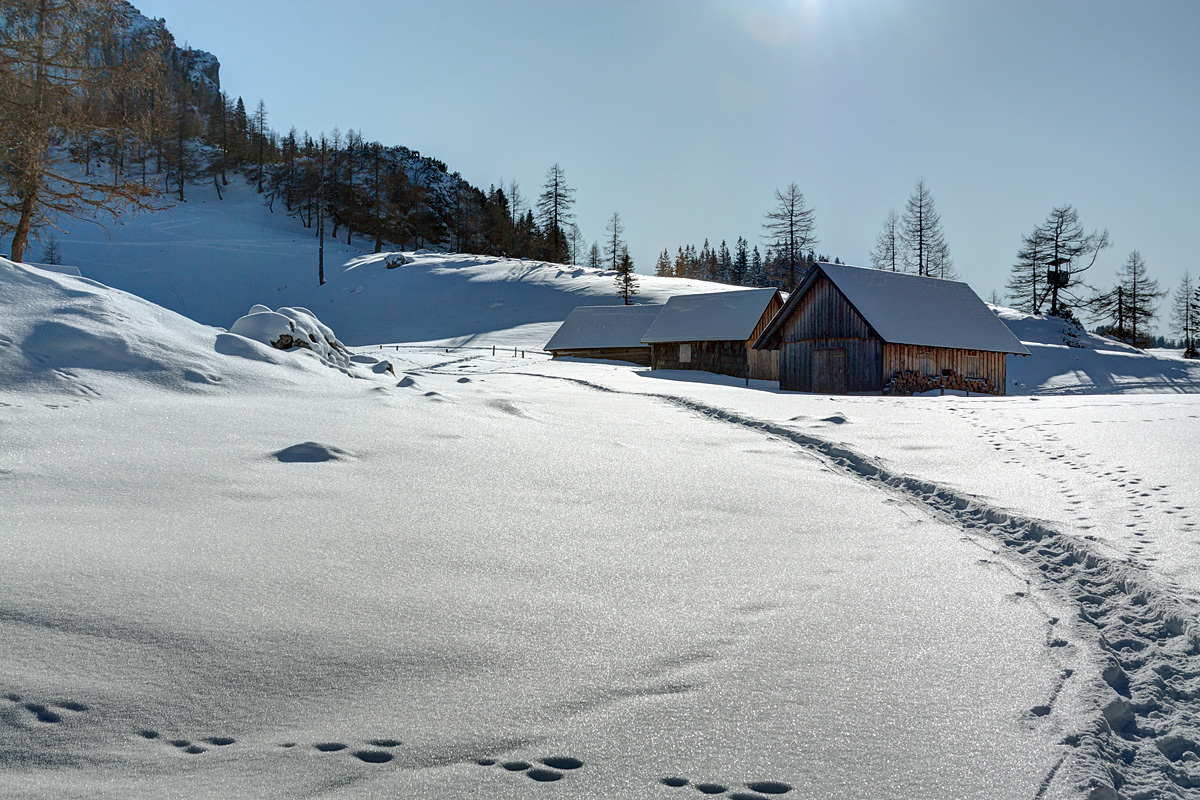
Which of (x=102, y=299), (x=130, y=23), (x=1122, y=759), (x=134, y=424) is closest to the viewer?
(x=1122, y=759)

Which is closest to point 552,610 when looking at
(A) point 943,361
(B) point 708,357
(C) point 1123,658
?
(C) point 1123,658

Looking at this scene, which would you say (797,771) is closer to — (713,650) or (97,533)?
(713,650)

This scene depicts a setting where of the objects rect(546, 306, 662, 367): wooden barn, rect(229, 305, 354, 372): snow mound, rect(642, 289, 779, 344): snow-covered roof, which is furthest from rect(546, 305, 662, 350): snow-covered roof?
rect(229, 305, 354, 372): snow mound

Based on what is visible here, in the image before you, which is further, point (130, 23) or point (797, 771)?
point (130, 23)

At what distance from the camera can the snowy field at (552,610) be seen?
2.02 metres

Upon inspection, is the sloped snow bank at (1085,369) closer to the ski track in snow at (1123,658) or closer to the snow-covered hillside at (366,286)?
the snow-covered hillside at (366,286)

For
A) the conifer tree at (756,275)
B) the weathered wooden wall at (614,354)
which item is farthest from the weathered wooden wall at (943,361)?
the conifer tree at (756,275)

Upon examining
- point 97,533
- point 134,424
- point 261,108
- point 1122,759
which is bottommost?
point 1122,759

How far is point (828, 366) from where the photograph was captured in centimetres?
2452

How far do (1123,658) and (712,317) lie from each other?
105ft

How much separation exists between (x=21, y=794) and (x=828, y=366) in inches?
975

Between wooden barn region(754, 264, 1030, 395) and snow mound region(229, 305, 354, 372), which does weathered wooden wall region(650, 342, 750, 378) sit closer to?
wooden barn region(754, 264, 1030, 395)

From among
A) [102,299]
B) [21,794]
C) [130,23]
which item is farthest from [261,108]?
[21,794]

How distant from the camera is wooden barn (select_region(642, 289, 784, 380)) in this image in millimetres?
31828
